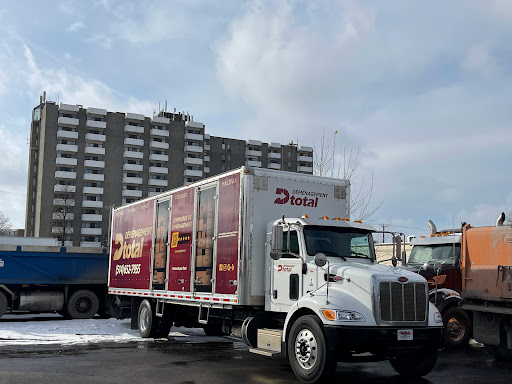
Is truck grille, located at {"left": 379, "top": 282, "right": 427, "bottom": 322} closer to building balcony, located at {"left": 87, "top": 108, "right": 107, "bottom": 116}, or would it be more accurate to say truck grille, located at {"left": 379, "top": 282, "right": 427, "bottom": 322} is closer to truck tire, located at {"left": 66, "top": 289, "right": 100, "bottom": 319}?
truck tire, located at {"left": 66, "top": 289, "right": 100, "bottom": 319}

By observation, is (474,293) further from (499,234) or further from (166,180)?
(166,180)

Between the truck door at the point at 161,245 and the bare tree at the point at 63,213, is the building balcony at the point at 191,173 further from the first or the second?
the truck door at the point at 161,245

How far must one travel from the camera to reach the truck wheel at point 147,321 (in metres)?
15.3

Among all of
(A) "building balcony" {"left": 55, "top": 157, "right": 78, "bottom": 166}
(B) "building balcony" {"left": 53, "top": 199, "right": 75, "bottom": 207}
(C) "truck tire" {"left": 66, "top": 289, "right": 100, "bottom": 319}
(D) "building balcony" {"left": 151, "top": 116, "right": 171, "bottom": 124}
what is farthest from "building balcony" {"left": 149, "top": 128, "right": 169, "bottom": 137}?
(C) "truck tire" {"left": 66, "top": 289, "right": 100, "bottom": 319}

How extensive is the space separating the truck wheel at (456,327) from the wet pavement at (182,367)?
1.14 feet

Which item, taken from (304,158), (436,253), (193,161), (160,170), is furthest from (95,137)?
(436,253)

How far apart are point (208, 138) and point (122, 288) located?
91.9 metres

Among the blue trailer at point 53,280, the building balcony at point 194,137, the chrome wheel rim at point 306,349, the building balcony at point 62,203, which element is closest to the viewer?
the chrome wheel rim at point 306,349

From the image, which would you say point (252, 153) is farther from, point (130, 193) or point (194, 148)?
point (130, 193)

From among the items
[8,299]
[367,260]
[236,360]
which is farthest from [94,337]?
[367,260]

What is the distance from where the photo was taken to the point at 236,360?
11.7 m

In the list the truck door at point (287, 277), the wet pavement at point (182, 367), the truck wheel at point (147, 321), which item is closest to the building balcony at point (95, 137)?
the truck wheel at point (147, 321)

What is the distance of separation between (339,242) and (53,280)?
46.6 feet

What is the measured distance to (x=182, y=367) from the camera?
10648mm
